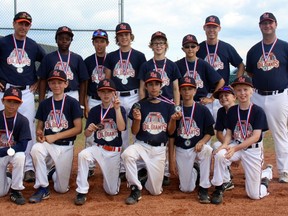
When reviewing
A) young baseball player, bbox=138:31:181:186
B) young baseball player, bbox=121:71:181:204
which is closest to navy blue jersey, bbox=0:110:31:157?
young baseball player, bbox=121:71:181:204

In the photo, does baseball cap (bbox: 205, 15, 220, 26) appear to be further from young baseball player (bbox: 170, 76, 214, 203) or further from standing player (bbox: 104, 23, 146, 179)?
young baseball player (bbox: 170, 76, 214, 203)

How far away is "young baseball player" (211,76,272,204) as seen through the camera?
15.4 ft

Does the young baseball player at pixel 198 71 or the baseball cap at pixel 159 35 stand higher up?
the baseball cap at pixel 159 35

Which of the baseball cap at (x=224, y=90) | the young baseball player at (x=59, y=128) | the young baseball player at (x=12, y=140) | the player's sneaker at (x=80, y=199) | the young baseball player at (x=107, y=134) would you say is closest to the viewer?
the player's sneaker at (x=80, y=199)

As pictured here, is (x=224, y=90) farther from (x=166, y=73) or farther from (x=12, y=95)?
(x=12, y=95)

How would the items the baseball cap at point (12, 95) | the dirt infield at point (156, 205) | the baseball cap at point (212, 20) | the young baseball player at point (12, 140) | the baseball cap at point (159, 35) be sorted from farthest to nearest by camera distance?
1. the baseball cap at point (212, 20)
2. the baseball cap at point (159, 35)
3. the baseball cap at point (12, 95)
4. the young baseball player at point (12, 140)
5. the dirt infield at point (156, 205)

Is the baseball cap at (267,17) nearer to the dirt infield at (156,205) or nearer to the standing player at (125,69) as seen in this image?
the standing player at (125,69)

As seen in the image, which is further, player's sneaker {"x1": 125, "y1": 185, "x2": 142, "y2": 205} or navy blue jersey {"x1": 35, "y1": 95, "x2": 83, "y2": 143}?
navy blue jersey {"x1": 35, "y1": 95, "x2": 83, "y2": 143}

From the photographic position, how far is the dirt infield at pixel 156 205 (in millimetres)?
4270

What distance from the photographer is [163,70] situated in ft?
18.1

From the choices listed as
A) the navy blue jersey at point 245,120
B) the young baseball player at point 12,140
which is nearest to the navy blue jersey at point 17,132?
the young baseball player at point 12,140

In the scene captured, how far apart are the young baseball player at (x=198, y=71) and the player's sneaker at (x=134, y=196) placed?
1.73m

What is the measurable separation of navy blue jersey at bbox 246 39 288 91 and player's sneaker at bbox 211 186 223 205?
1.75 meters

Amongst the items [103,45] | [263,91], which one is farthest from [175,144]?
[103,45]
